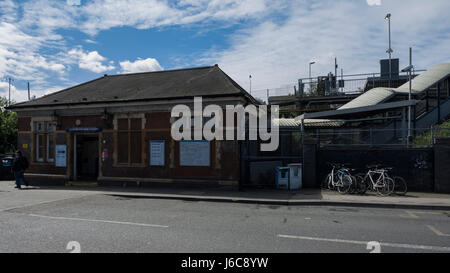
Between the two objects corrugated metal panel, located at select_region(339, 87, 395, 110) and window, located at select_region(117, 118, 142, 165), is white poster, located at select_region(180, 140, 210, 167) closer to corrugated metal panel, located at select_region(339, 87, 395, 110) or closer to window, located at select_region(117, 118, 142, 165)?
window, located at select_region(117, 118, 142, 165)

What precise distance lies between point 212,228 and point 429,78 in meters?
18.8

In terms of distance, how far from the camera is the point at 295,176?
12891 millimetres

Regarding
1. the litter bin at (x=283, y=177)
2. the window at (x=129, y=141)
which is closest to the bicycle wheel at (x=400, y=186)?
the litter bin at (x=283, y=177)

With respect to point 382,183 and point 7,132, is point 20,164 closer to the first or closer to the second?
point 382,183

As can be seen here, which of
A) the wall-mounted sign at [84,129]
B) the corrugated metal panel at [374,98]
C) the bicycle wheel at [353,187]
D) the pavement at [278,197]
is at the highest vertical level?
the corrugated metal panel at [374,98]

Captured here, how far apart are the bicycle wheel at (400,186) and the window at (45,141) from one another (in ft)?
53.2

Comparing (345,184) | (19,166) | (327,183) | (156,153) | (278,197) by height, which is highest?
(156,153)

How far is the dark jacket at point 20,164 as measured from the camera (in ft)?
49.3

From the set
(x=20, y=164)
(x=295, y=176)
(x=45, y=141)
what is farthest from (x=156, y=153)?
(x=20, y=164)

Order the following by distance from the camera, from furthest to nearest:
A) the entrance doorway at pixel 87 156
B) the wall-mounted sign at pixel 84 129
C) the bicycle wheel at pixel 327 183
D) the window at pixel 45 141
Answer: the entrance doorway at pixel 87 156 < the window at pixel 45 141 < the wall-mounted sign at pixel 84 129 < the bicycle wheel at pixel 327 183

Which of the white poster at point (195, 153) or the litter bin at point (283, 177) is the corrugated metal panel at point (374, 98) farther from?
the white poster at point (195, 153)

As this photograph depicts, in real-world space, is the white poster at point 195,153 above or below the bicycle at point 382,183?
above

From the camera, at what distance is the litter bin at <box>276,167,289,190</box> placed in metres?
12.9

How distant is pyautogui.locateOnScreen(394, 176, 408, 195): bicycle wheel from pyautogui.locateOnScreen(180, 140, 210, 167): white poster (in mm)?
7452
